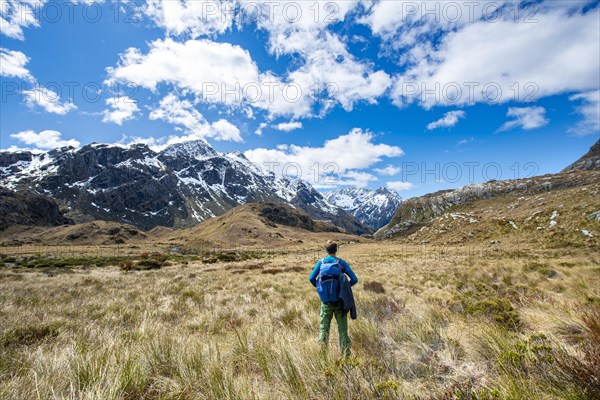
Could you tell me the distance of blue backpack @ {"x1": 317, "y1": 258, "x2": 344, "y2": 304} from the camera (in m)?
5.09

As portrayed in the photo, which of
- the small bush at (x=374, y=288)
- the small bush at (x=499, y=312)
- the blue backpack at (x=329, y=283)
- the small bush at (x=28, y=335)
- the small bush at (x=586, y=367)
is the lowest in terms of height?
the small bush at (x=374, y=288)

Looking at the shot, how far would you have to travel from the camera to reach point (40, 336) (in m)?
6.11

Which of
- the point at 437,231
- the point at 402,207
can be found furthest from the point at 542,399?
the point at 402,207

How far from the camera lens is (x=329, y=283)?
5.14 meters

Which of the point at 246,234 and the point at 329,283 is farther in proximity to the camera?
the point at 246,234

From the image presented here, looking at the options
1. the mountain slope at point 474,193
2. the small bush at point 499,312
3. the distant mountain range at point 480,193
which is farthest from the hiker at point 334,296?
the mountain slope at point 474,193

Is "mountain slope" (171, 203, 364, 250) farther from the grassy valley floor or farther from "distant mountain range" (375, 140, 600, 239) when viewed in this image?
the grassy valley floor

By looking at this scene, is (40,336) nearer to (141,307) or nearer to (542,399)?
(141,307)

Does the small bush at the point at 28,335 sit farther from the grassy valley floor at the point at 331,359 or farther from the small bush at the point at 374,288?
the small bush at the point at 374,288

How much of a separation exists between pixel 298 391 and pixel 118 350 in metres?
2.70

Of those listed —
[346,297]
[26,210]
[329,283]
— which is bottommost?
[346,297]

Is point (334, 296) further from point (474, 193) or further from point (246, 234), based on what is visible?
point (246, 234)

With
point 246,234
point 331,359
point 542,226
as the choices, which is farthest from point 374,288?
point 246,234

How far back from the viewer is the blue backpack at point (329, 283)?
5.09 metres
